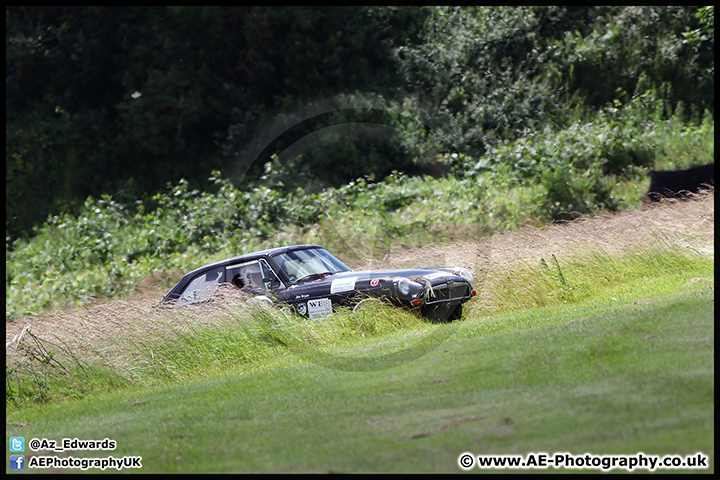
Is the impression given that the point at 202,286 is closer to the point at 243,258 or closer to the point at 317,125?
the point at 243,258

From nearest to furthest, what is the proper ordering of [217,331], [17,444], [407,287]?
[17,444], [407,287], [217,331]

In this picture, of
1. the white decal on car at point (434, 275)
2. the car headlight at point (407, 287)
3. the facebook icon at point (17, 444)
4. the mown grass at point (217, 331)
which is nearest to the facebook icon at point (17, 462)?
the facebook icon at point (17, 444)

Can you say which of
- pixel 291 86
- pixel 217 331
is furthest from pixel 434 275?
pixel 291 86

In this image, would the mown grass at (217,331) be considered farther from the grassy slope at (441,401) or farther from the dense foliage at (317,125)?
the dense foliage at (317,125)

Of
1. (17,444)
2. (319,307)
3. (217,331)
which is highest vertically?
(319,307)

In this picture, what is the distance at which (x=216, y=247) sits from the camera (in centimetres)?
2323

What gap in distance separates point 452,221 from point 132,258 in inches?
438

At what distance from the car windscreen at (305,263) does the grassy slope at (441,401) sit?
1399 mm

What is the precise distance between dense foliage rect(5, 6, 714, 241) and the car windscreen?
1619 cm

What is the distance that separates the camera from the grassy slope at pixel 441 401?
534 cm

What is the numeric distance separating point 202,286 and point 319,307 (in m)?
2.14

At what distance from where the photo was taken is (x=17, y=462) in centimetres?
654

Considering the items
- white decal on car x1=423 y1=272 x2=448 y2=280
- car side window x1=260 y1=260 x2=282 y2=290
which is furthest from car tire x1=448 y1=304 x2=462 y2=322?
car side window x1=260 y1=260 x2=282 y2=290

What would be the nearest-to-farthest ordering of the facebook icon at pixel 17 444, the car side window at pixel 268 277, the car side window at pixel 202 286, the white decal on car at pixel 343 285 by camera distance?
the facebook icon at pixel 17 444 < the white decal on car at pixel 343 285 < the car side window at pixel 268 277 < the car side window at pixel 202 286
